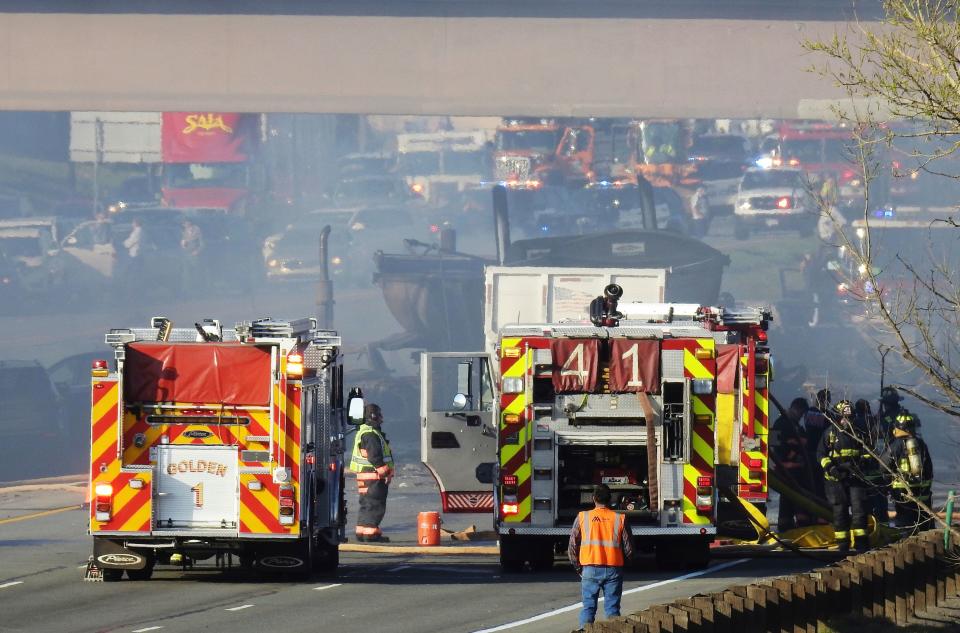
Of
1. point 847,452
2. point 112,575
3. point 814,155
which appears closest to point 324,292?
point 847,452

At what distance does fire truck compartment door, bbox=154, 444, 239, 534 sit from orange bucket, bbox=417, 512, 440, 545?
486 centimetres

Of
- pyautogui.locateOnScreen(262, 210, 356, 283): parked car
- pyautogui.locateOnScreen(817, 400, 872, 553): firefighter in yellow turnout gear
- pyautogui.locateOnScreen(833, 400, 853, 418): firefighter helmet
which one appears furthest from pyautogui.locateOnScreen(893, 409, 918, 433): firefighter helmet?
pyautogui.locateOnScreen(262, 210, 356, 283): parked car

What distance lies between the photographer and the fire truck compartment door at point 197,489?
14430mm

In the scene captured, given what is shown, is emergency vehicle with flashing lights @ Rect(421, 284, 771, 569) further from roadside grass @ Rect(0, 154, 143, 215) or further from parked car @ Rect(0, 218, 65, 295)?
roadside grass @ Rect(0, 154, 143, 215)

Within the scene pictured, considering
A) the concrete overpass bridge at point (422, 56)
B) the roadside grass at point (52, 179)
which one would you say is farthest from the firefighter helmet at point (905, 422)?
the roadside grass at point (52, 179)

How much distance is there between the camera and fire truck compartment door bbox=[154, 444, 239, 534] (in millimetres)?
14430

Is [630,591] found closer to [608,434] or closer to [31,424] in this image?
[608,434]

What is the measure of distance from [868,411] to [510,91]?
49.9 feet

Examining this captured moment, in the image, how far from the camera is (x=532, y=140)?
7212 cm

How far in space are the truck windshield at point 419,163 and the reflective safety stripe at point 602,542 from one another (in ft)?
247

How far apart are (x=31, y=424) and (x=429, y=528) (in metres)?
24.1

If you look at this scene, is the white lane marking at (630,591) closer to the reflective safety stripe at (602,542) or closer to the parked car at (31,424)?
the reflective safety stripe at (602,542)

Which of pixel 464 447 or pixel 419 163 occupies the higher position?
pixel 419 163

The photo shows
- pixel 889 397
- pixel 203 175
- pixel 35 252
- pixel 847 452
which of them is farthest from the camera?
pixel 203 175
